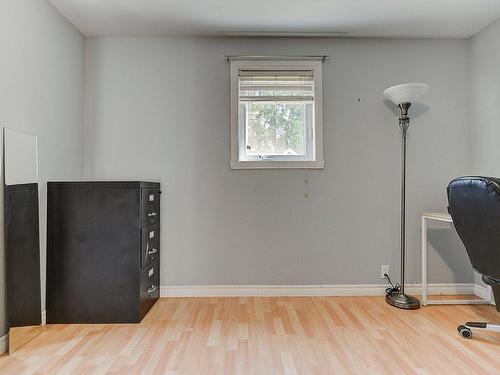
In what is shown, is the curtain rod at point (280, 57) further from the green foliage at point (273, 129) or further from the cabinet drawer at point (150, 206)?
the cabinet drawer at point (150, 206)

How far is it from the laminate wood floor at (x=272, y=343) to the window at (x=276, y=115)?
127 centimetres

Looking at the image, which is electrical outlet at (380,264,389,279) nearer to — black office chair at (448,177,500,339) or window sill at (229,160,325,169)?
black office chair at (448,177,500,339)

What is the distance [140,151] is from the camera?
2795 mm

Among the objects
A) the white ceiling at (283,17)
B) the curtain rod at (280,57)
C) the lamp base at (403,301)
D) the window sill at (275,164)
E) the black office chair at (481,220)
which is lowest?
the lamp base at (403,301)

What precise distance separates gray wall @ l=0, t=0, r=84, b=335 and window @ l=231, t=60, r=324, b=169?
1.34 metres

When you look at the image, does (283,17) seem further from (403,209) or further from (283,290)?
(283,290)

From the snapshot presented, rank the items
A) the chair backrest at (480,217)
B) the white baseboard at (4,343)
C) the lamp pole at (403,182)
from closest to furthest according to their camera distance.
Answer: the chair backrest at (480,217) → the white baseboard at (4,343) → the lamp pole at (403,182)

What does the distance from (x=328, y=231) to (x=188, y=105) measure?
66.8 inches

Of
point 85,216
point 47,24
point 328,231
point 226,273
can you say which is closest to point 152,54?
point 47,24

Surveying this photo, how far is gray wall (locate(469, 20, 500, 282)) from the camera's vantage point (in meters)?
2.54

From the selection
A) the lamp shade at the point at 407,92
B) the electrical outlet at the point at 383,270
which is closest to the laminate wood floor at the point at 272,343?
the electrical outlet at the point at 383,270

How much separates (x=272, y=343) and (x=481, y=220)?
1.39m

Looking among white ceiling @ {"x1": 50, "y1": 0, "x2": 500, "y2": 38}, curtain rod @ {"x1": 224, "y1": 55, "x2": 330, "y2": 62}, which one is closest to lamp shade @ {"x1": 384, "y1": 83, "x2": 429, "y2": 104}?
white ceiling @ {"x1": 50, "y1": 0, "x2": 500, "y2": 38}

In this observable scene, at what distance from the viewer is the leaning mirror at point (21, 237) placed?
1.87 m
